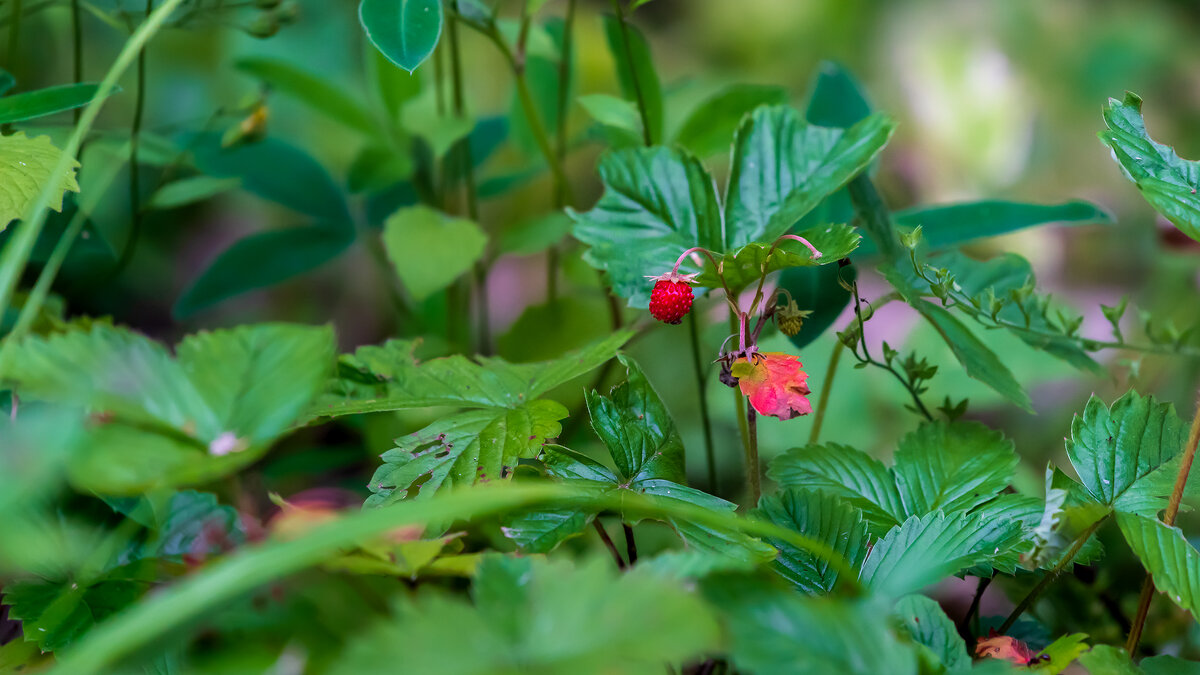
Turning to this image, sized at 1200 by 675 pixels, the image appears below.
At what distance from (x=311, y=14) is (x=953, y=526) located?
172 cm

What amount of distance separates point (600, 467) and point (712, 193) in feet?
0.82

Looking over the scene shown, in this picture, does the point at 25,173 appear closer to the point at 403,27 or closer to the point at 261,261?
the point at 403,27

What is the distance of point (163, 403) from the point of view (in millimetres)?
473

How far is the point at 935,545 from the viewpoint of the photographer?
0.51m

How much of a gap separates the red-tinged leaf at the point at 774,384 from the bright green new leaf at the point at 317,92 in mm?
702

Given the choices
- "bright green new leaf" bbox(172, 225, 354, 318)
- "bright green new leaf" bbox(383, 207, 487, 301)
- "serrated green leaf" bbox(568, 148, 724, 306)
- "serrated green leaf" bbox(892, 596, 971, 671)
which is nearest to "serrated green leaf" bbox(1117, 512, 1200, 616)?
"serrated green leaf" bbox(892, 596, 971, 671)

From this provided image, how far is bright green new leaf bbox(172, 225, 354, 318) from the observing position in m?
0.98

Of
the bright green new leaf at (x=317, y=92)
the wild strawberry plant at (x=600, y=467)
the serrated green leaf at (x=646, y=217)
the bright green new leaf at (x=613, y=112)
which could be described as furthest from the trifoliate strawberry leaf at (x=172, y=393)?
the bright green new leaf at (x=317, y=92)

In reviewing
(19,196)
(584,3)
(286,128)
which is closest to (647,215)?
(19,196)

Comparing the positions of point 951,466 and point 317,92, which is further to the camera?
point 317,92

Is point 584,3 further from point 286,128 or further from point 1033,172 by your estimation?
point 1033,172

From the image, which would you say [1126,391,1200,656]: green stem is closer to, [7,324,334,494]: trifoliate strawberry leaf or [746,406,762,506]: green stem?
[746,406,762,506]: green stem

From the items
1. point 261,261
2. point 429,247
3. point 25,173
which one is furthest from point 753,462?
point 261,261

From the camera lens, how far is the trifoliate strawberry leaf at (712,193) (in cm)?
67
